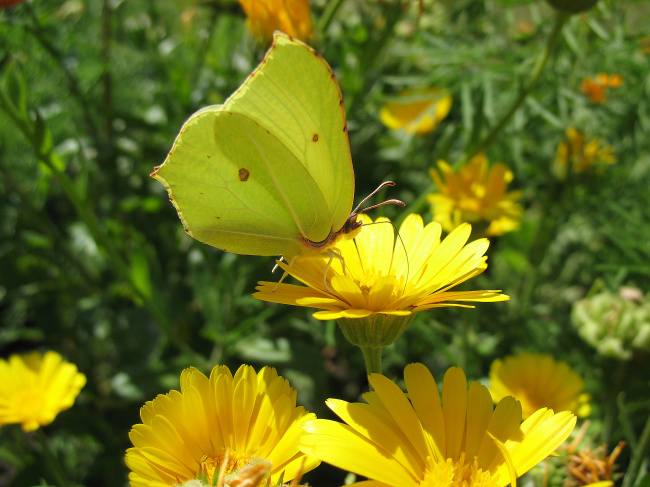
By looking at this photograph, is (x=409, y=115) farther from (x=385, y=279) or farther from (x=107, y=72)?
(x=385, y=279)

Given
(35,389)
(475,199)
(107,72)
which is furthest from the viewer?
(107,72)

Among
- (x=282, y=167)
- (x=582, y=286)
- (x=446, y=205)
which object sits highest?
(x=282, y=167)

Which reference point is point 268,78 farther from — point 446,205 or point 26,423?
point 26,423

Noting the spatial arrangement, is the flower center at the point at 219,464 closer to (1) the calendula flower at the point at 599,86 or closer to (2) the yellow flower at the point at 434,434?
(2) the yellow flower at the point at 434,434

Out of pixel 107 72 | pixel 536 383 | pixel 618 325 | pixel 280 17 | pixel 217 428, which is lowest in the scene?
pixel 536 383

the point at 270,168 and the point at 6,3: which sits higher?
the point at 6,3

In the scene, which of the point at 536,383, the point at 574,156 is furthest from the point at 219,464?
the point at 574,156

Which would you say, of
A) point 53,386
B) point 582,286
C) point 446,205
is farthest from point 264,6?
point 582,286
